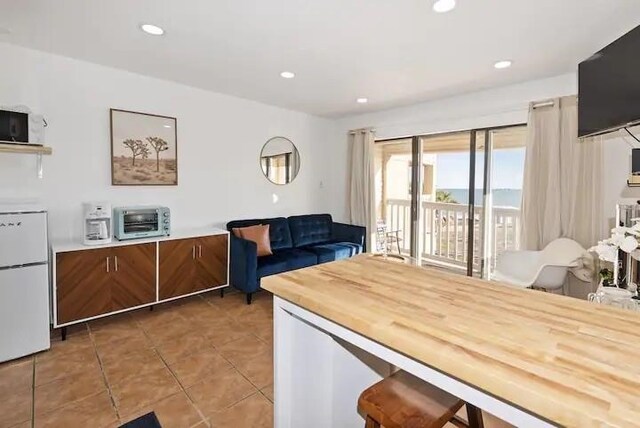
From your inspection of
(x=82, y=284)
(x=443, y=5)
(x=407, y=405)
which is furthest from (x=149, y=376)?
(x=443, y=5)

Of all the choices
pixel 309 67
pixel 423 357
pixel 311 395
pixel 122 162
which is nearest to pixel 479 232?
pixel 309 67

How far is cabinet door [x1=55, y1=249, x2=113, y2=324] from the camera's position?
9.12ft

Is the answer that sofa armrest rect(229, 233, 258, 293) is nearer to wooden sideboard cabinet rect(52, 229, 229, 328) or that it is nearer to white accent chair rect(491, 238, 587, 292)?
wooden sideboard cabinet rect(52, 229, 229, 328)

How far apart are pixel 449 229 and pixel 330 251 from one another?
1.94 metres

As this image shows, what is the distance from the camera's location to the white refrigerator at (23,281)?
8.04ft

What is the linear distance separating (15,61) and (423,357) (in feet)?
13.0

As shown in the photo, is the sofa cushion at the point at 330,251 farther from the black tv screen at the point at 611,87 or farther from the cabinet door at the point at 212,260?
the black tv screen at the point at 611,87

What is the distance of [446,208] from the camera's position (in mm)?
4992

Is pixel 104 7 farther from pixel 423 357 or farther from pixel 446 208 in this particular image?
pixel 446 208

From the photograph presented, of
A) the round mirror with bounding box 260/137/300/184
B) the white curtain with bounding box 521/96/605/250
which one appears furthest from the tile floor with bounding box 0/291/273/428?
the white curtain with bounding box 521/96/605/250

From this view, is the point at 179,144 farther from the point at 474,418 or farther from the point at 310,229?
the point at 474,418

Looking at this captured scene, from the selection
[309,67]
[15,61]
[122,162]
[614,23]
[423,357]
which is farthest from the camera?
[122,162]

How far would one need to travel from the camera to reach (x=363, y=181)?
5.23 m

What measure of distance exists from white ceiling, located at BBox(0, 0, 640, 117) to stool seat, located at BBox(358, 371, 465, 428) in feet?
7.16
